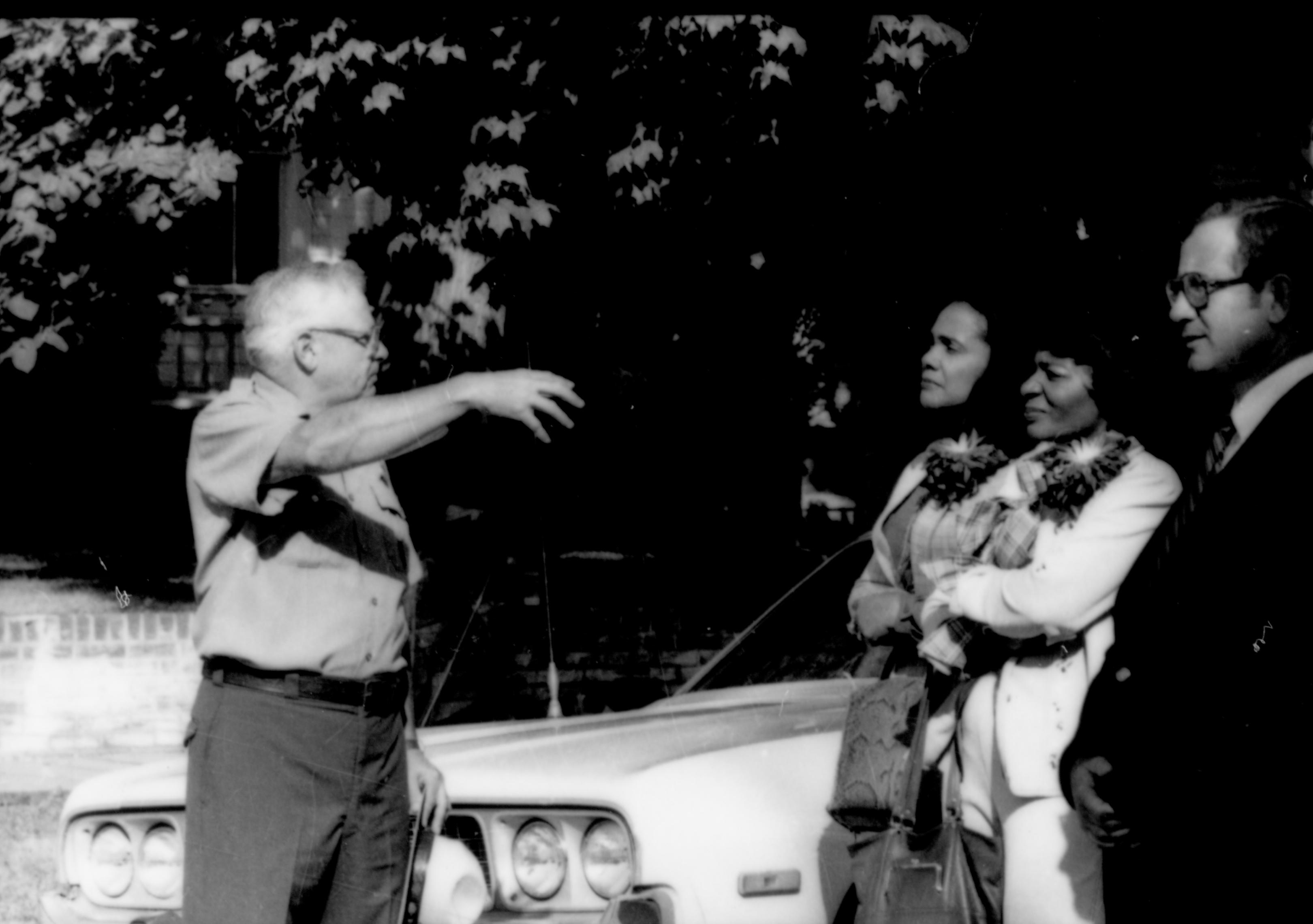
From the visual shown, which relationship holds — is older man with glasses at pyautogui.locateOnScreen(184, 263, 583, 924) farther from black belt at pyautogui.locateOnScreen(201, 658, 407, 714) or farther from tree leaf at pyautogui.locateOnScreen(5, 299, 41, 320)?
tree leaf at pyautogui.locateOnScreen(5, 299, 41, 320)

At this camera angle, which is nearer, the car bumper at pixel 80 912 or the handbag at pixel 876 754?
the handbag at pixel 876 754

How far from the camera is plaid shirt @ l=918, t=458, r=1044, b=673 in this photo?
11.9 ft

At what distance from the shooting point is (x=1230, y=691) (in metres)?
2.56

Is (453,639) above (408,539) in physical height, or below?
below

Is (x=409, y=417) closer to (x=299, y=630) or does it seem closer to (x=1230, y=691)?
(x=299, y=630)

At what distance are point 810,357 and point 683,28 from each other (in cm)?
201

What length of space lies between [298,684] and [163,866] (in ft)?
3.18

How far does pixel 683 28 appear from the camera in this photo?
6.75 meters

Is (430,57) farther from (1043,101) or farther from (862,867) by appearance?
(862,867)

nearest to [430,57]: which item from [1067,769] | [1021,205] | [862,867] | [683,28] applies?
[683,28]

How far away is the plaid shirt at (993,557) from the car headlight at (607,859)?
761 millimetres

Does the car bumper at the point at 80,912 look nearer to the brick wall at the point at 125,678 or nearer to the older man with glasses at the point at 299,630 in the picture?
the older man with glasses at the point at 299,630

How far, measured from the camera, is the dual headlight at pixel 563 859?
3697 mm

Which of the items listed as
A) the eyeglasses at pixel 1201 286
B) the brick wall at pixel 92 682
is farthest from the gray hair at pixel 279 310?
the brick wall at pixel 92 682
